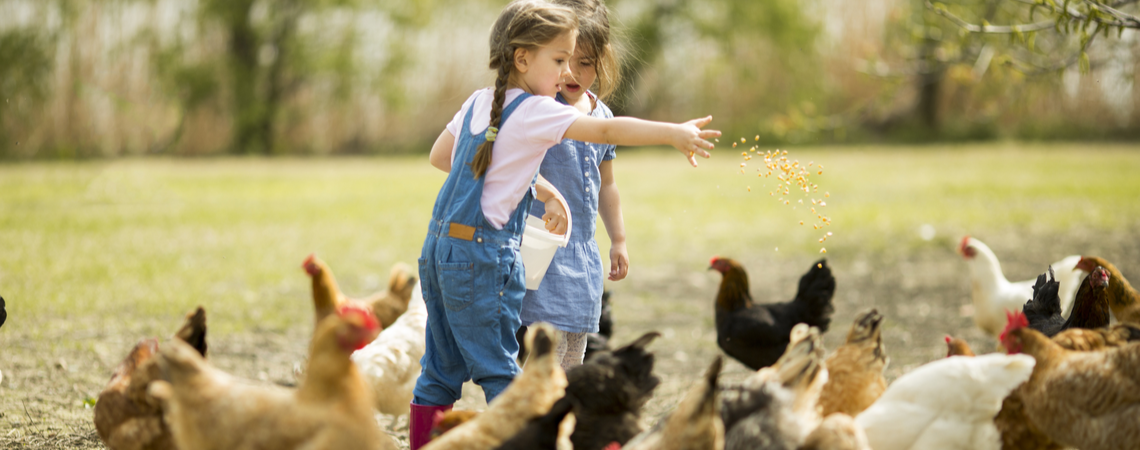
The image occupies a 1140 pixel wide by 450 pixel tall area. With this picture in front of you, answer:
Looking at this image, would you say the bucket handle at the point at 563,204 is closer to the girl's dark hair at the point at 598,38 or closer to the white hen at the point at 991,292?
the girl's dark hair at the point at 598,38

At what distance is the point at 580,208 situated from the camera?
315 cm

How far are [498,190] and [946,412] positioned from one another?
58.9 inches

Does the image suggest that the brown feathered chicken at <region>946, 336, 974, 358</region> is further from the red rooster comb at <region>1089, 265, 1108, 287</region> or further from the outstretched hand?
the outstretched hand

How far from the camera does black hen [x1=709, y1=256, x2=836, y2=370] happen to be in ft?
13.9

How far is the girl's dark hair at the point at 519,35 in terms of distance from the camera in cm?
261

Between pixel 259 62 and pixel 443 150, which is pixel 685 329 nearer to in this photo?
pixel 443 150

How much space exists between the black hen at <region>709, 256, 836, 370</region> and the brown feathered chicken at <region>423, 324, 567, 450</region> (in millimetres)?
2095

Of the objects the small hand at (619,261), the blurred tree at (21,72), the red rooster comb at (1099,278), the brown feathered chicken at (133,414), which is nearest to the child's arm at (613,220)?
the small hand at (619,261)

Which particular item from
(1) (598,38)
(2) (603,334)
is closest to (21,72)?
(2) (603,334)

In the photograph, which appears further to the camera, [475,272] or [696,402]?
[475,272]

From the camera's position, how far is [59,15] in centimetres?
1569

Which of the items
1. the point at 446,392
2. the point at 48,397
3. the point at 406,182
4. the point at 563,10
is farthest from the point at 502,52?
the point at 406,182

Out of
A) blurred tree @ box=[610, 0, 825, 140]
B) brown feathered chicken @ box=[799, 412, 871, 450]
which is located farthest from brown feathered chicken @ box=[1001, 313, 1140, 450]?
blurred tree @ box=[610, 0, 825, 140]

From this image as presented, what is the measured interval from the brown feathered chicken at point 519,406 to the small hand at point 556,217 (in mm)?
586
